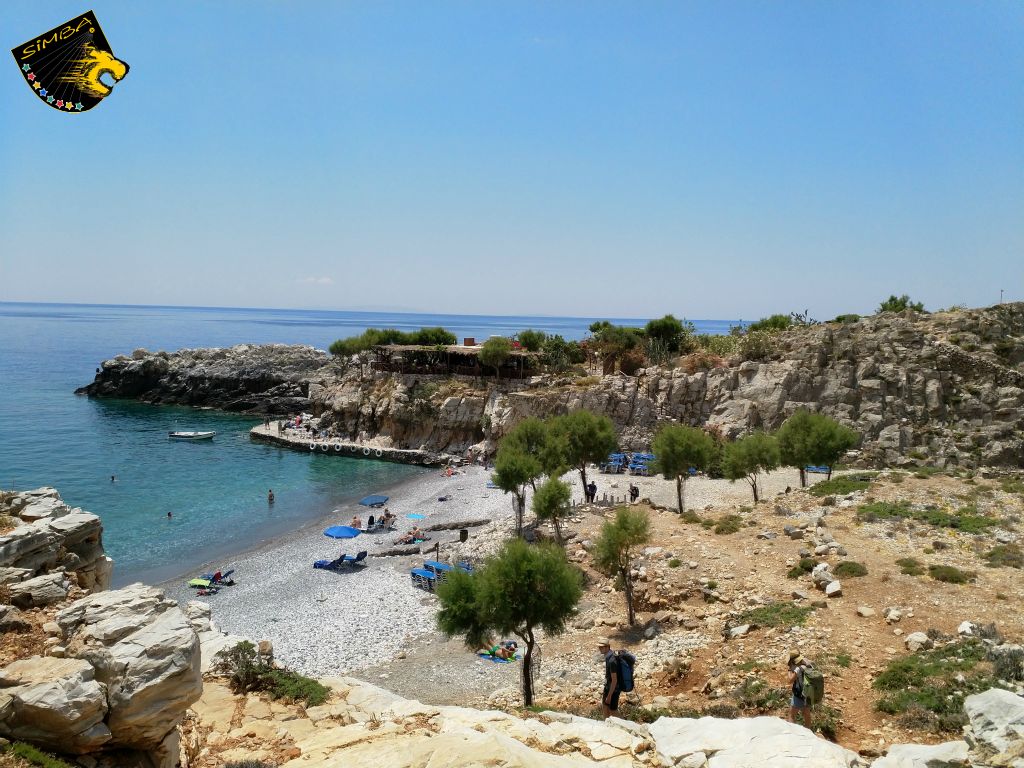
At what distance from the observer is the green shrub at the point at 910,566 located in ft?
61.1

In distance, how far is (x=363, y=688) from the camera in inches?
511

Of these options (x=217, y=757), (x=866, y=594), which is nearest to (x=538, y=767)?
(x=217, y=757)

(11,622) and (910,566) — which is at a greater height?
(11,622)

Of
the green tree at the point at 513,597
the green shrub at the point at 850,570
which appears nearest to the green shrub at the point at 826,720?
the green tree at the point at 513,597

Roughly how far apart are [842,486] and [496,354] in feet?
123

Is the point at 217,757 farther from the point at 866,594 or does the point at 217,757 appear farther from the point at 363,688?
the point at 866,594

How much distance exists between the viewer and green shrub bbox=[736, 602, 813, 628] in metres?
16.7

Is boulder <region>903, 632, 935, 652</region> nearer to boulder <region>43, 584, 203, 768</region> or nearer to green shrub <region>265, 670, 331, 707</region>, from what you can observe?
green shrub <region>265, 670, 331, 707</region>

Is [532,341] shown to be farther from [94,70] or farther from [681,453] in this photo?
[94,70]

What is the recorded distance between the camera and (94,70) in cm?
964

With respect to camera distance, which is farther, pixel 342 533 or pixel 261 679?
pixel 342 533

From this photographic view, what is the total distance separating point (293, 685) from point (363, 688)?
1.49 metres

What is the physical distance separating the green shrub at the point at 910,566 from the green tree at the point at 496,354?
44988 mm

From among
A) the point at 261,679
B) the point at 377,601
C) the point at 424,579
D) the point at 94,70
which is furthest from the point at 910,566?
the point at 94,70
